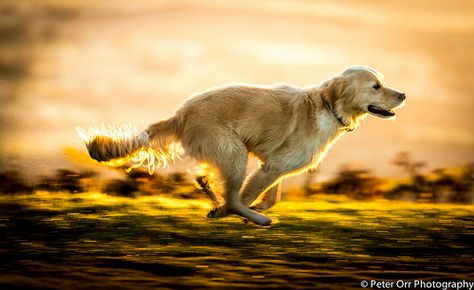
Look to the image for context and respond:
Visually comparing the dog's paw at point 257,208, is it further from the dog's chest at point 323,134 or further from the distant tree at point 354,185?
the distant tree at point 354,185

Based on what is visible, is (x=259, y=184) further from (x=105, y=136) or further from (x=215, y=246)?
(x=105, y=136)

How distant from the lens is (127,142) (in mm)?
8742

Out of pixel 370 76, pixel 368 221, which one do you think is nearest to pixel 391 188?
pixel 368 221

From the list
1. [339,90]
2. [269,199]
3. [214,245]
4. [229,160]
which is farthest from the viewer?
[269,199]

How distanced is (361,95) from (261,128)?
4.20ft

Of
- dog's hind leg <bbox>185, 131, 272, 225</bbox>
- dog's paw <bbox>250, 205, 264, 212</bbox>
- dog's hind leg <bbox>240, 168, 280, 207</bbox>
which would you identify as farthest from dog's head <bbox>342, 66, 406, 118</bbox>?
dog's paw <bbox>250, 205, 264, 212</bbox>

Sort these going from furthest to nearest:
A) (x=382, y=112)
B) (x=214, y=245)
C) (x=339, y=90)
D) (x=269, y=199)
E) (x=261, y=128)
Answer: (x=269, y=199)
(x=382, y=112)
(x=339, y=90)
(x=261, y=128)
(x=214, y=245)

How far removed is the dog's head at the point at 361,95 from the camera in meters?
8.85

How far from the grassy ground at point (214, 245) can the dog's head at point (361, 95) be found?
1396mm

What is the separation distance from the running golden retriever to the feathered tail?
0.04 feet

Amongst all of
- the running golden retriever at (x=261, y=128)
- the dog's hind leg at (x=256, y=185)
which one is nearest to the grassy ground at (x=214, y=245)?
the dog's hind leg at (x=256, y=185)

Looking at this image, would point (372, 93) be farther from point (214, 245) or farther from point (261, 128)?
point (214, 245)

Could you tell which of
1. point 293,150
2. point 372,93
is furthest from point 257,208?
point 372,93

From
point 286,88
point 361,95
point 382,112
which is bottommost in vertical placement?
point 382,112
